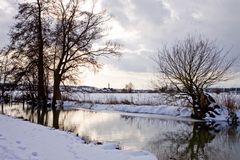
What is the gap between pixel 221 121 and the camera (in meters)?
24.8

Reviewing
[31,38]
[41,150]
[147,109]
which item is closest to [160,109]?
[147,109]

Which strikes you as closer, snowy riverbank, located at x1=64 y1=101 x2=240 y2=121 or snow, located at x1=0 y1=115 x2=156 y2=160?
snow, located at x1=0 y1=115 x2=156 y2=160

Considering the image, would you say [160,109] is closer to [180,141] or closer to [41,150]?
[180,141]

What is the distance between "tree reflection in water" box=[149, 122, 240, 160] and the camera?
39.2 feet

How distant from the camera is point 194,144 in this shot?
14.7 meters

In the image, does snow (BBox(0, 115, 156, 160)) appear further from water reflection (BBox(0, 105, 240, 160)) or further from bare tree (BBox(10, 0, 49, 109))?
bare tree (BBox(10, 0, 49, 109))

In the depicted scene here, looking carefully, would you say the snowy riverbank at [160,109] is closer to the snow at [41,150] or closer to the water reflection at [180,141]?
the water reflection at [180,141]

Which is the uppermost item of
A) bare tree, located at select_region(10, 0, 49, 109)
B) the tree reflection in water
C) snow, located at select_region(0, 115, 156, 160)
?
bare tree, located at select_region(10, 0, 49, 109)

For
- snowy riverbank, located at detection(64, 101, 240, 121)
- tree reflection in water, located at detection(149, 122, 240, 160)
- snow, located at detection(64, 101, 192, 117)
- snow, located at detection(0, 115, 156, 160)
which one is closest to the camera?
snow, located at detection(0, 115, 156, 160)

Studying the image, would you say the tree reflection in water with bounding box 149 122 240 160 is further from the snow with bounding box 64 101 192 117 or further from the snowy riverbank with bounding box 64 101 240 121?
the snow with bounding box 64 101 192 117

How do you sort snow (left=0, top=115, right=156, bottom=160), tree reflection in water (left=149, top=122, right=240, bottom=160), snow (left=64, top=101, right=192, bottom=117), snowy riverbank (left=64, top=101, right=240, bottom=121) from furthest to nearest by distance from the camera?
snow (left=64, top=101, right=192, bottom=117) < snowy riverbank (left=64, top=101, right=240, bottom=121) < tree reflection in water (left=149, top=122, right=240, bottom=160) < snow (left=0, top=115, right=156, bottom=160)

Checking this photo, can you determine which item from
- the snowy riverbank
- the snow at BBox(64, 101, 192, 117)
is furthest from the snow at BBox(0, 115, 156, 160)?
the snow at BBox(64, 101, 192, 117)

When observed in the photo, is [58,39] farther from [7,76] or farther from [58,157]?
[58,157]

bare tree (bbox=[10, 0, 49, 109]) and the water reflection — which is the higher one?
bare tree (bbox=[10, 0, 49, 109])
